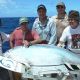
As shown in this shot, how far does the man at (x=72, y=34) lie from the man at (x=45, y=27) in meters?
0.56

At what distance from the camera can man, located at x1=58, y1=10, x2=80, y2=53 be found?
7559mm

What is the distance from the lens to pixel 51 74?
6.46 meters

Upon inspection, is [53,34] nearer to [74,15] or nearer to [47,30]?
[47,30]

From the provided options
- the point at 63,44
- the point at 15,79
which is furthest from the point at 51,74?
the point at 63,44

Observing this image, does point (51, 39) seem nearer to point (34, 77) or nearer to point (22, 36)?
point (22, 36)

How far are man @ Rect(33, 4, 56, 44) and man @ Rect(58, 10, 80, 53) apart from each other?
559mm

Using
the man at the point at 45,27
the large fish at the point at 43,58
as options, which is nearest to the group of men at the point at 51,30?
the man at the point at 45,27

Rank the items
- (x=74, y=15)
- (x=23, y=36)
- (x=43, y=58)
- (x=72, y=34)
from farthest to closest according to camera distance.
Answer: (x=23, y=36) → (x=72, y=34) → (x=74, y=15) → (x=43, y=58)

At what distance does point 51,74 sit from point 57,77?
0.11m

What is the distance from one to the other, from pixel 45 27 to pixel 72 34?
0.88 meters

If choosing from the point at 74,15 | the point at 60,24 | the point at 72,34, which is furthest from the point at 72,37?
the point at 60,24

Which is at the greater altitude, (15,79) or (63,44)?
(63,44)

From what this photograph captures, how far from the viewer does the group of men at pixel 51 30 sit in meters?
7.67

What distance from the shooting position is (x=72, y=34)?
25.2ft
